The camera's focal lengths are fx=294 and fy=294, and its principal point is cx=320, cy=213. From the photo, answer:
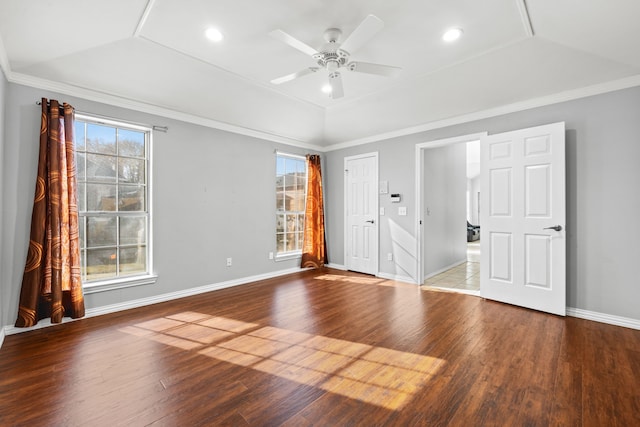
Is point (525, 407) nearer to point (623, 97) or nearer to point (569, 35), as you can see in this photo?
point (569, 35)

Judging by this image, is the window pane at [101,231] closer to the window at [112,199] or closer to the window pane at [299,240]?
the window at [112,199]

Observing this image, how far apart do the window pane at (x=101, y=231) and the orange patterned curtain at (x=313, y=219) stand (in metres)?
3.12

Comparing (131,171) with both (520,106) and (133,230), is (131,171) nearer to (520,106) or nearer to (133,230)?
(133,230)

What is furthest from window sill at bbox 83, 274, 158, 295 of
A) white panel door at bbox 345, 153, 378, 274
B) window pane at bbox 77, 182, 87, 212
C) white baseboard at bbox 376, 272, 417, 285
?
white baseboard at bbox 376, 272, 417, 285

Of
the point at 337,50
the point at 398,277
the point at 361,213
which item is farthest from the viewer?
the point at 361,213

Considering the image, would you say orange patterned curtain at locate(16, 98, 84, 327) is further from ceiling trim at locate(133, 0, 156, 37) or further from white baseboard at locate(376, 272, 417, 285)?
white baseboard at locate(376, 272, 417, 285)

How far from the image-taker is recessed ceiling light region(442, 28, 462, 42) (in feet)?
8.89

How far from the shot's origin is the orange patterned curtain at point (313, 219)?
18.9 feet

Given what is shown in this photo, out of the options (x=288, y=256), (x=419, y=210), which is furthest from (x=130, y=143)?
(x=419, y=210)

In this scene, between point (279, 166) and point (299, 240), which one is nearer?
point (279, 166)

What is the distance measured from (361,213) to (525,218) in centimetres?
266

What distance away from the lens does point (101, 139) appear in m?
3.49

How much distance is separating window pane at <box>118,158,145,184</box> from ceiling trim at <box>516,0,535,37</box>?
429 centimetres

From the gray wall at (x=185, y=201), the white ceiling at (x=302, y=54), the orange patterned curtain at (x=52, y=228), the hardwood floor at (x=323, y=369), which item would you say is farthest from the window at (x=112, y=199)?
the hardwood floor at (x=323, y=369)
